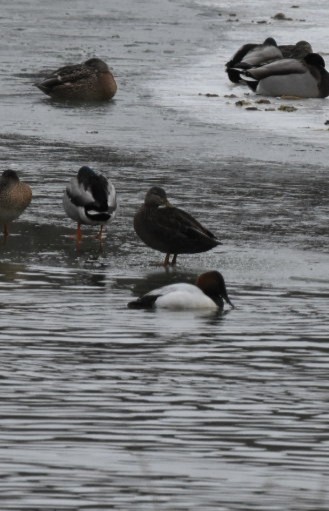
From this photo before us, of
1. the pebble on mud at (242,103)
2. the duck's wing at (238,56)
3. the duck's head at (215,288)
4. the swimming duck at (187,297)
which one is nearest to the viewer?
the swimming duck at (187,297)

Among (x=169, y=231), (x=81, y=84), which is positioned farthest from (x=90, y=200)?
(x=81, y=84)

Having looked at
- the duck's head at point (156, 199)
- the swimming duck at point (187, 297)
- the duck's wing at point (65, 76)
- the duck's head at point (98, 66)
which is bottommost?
the duck's wing at point (65, 76)

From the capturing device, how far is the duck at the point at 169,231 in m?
12.5

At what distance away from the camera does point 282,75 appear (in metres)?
23.3

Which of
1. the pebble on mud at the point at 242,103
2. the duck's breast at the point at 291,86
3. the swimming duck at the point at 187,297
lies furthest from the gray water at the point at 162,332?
the duck's breast at the point at 291,86

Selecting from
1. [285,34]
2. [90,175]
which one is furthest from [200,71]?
[90,175]

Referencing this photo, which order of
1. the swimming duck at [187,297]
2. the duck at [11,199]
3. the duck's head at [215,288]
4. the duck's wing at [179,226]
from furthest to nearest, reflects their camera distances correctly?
the duck at [11,199] < the duck's wing at [179,226] < the duck's head at [215,288] < the swimming duck at [187,297]

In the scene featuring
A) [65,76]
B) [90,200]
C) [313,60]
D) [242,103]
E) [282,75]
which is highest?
[313,60]

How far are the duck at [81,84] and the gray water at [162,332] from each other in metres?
0.38

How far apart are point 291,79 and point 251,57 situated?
127 centimetres

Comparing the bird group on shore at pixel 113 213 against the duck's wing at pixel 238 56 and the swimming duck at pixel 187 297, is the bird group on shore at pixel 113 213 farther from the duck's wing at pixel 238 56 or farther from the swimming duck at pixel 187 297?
the duck's wing at pixel 238 56

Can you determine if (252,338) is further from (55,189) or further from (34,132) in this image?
(34,132)

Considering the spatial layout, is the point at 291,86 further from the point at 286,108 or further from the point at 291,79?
the point at 286,108

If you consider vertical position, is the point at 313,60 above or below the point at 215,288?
above
